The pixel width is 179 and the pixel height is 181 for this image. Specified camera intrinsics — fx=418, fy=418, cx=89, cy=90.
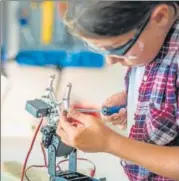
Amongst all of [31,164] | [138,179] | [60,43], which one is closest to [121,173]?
[138,179]

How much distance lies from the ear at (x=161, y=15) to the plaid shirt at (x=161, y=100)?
Answer: 0.08 ft

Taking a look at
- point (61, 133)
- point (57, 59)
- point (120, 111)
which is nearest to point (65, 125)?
point (61, 133)

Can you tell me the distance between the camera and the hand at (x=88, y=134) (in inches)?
21.8

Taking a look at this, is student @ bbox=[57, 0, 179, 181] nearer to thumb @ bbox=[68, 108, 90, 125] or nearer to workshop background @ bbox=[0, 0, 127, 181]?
thumb @ bbox=[68, 108, 90, 125]

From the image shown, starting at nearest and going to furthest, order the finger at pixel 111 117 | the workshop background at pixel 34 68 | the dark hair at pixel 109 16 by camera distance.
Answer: the dark hair at pixel 109 16
the finger at pixel 111 117
the workshop background at pixel 34 68

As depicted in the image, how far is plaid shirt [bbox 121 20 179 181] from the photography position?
58 cm

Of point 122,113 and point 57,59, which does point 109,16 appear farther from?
point 57,59

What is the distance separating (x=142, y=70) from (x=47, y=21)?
0.27 metres

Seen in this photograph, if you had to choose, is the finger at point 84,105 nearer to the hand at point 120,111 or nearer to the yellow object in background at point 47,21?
the hand at point 120,111

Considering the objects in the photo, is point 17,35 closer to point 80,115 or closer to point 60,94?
point 60,94

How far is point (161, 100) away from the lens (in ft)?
1.94

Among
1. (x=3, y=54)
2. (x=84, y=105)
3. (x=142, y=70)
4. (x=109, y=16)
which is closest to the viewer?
(x=109, y=16)

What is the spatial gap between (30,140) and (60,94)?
122 millimetres

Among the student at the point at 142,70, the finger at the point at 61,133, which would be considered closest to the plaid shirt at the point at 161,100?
the student at the point at 142,70
